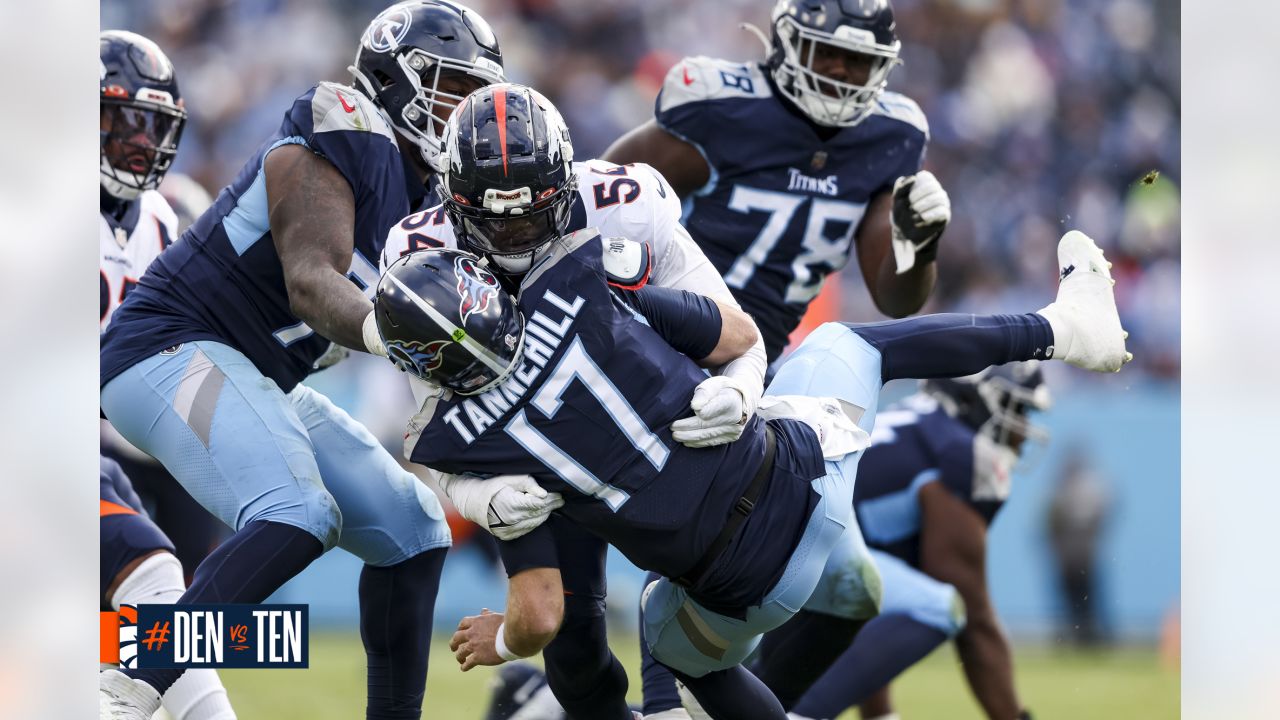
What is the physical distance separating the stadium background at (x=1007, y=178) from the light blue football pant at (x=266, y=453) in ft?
8.15

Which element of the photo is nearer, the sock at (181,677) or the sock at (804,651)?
the sock at (181,677)

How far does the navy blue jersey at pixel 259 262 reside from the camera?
10.1 feet

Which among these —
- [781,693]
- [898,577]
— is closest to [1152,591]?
[898,577]

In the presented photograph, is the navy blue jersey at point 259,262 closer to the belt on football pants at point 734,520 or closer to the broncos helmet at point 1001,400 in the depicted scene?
the belt on football pants at point 734,520

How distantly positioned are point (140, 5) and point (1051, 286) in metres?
4.06

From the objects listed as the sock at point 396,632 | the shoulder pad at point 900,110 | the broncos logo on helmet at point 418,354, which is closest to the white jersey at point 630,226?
the broncos logo on helmet at point 418,354

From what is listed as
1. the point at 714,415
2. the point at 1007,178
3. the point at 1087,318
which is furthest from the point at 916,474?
the point at 1007,178

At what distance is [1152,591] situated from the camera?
6418 mm

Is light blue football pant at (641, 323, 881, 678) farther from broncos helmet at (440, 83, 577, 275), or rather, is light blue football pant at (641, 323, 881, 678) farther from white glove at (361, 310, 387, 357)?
white glove at (361, 310, 387, 357)

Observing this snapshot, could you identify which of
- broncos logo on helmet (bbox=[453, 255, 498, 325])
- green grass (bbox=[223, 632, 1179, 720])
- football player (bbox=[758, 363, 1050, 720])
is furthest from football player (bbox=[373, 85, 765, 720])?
green grass (bbox=[223, 632, 1179, 720])

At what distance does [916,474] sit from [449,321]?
2240 mm

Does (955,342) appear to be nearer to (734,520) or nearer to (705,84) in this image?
(734,520)

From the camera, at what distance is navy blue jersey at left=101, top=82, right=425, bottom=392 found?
3.08 m

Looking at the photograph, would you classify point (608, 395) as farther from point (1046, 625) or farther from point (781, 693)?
point (1046, 625)
